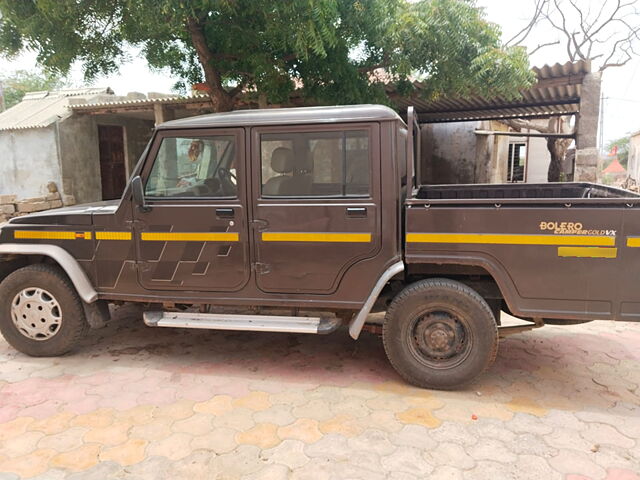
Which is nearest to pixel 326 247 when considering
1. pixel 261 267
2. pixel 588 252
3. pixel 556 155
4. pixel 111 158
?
pixel 261 267

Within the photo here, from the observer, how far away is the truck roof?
338 centimetres

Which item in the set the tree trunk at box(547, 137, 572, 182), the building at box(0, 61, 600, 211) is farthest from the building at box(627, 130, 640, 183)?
the building at box(0, 61, 600, 211)

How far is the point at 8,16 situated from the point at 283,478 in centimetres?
645

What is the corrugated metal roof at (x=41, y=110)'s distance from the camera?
39.9 feet

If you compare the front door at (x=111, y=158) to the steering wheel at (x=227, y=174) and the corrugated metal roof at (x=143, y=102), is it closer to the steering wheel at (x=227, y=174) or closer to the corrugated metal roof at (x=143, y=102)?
the corrugated metal roof at (x=143, y=102)

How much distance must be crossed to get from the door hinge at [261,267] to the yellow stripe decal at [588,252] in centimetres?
201

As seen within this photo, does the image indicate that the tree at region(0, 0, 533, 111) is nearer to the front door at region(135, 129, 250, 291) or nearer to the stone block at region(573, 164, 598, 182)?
the stone block at region(573, 164, 598, 182)

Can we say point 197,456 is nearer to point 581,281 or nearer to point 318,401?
point 318,401

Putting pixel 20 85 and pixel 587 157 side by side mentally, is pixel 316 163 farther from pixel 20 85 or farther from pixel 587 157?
pixel 20 85

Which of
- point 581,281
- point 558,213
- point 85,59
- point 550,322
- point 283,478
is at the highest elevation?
point 85,59

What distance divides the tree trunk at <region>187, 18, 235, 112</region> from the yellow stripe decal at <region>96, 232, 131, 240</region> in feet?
12.5

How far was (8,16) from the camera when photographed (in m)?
5.98

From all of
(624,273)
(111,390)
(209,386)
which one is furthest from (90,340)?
(624,273)

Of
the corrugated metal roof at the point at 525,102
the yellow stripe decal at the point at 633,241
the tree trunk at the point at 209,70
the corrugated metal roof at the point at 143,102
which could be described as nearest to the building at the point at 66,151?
the corrugated metal roof at the point at 143,102
